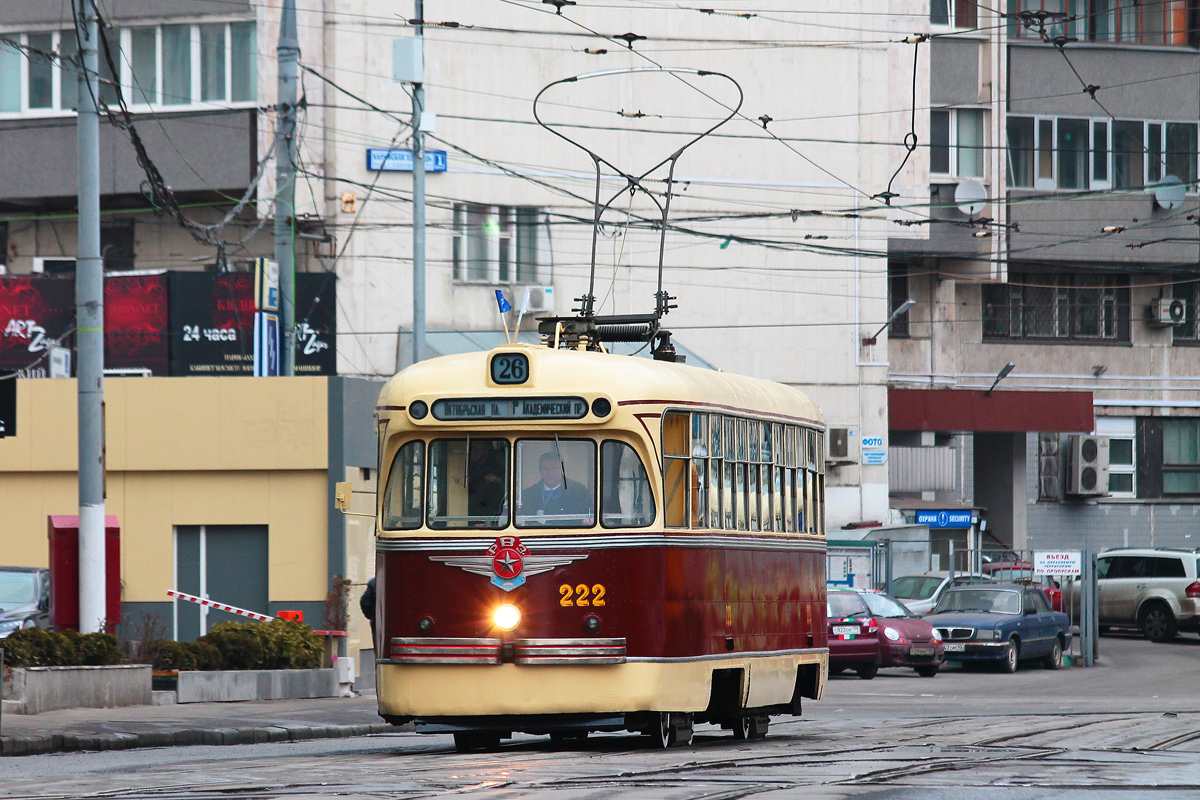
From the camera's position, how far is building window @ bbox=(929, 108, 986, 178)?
1753 inches

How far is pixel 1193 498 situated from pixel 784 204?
1790cm

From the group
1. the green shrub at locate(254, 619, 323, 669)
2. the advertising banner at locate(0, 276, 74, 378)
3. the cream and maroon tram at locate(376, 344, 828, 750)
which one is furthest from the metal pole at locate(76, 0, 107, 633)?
the advertising banner at locate(0, 276, 74, 378)

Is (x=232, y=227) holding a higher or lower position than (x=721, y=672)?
higher

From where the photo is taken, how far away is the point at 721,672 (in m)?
14.1

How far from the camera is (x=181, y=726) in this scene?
16.2 metres

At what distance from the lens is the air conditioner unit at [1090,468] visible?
47406mm

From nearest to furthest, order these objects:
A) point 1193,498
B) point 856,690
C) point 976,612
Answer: point 856,690
point 976,612
point 1193,498

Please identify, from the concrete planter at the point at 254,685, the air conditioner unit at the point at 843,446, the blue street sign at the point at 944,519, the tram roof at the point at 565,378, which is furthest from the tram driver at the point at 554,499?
the blue street sign at the point at 944,519

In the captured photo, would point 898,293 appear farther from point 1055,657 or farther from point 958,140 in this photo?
point 1055,657

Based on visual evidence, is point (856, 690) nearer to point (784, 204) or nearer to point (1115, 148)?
point (784, 204)

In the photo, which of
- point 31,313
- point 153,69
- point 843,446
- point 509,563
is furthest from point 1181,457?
point 509,563

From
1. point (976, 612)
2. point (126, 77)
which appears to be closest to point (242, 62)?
point (126, 77)

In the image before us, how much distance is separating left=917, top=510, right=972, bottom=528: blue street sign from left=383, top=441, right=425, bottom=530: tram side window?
2810 centimetres

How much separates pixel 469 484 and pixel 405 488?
0.47 meters
